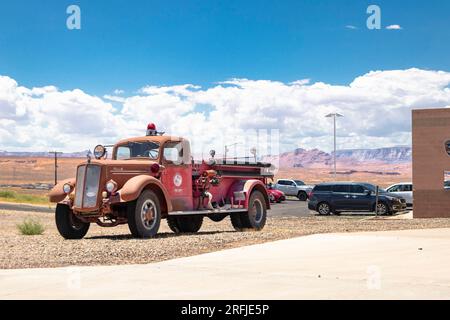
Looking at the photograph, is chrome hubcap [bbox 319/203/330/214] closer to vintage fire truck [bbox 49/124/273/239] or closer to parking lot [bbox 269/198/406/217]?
parking lot [bbox 269/198/406/217]

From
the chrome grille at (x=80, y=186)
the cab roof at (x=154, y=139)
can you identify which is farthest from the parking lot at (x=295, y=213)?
the chrome grille at (x=80, y=186)

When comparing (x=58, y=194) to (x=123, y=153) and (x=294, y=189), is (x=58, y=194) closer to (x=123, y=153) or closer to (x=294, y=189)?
(x=123, y=153)

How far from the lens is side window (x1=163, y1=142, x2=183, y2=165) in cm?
1761

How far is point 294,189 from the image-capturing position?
56.8 meters

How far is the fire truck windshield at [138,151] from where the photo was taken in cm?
1764

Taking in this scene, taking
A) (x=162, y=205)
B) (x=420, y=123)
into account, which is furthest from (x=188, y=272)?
(x=420, y=123)

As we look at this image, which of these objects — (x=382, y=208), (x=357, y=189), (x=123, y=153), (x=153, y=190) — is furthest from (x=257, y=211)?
(x=357, y=189)

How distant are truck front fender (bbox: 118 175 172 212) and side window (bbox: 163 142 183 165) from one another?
89cm

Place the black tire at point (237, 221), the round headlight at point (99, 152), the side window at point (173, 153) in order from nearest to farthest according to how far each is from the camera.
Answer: the round headlight at point (99, 152) < the side window at point (173, 153) < the black tire at point (237, 221)

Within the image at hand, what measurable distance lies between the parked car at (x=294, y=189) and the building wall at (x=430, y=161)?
2344 cm

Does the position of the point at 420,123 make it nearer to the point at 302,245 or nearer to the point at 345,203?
the point at 345,203

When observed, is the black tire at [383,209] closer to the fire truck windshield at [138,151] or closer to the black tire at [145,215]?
the fire truck windshield at [138,151]

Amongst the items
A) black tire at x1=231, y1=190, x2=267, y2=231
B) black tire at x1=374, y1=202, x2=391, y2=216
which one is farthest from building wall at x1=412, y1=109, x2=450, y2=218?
black tire at x1=231, y1=190, x2=267, y2=231
